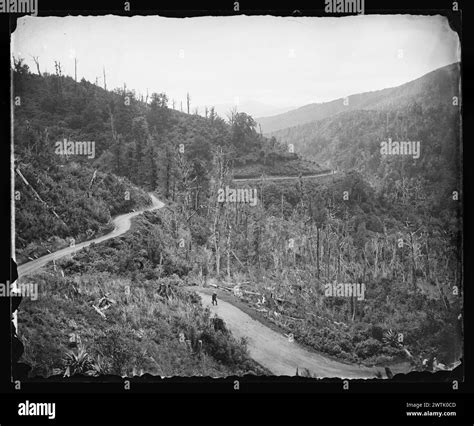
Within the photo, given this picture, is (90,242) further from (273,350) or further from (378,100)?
(378,100)

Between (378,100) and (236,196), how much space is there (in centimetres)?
233

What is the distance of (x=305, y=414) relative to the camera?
20.1ft

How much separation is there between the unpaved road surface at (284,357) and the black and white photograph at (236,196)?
18 millimetres

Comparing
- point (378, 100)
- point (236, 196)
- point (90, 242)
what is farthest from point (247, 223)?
point (378, 100)

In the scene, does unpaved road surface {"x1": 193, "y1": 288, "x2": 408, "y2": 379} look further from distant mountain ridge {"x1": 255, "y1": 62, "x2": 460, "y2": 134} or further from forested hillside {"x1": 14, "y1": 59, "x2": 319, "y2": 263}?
distant mountain ridge {"x1": 255, "y1": 62, "x2": 460, "y2": 134}

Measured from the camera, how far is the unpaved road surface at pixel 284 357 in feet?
20.4

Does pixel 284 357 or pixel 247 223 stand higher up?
pixel 247 223

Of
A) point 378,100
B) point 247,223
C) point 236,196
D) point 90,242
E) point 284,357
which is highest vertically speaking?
point 378,100

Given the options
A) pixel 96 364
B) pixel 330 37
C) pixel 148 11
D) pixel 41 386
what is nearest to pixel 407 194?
pixel 330 37

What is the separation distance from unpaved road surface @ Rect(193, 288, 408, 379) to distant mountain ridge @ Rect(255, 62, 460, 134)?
8.95 ft

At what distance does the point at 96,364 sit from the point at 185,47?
14.3ft

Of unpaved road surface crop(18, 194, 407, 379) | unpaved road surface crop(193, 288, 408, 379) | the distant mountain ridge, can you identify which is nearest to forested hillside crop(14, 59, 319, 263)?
the distant mountain ridge

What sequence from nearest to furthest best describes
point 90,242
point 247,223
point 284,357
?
1. point 284,357
2. point 90,242
3. point 247,223

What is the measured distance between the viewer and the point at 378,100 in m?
6.54
